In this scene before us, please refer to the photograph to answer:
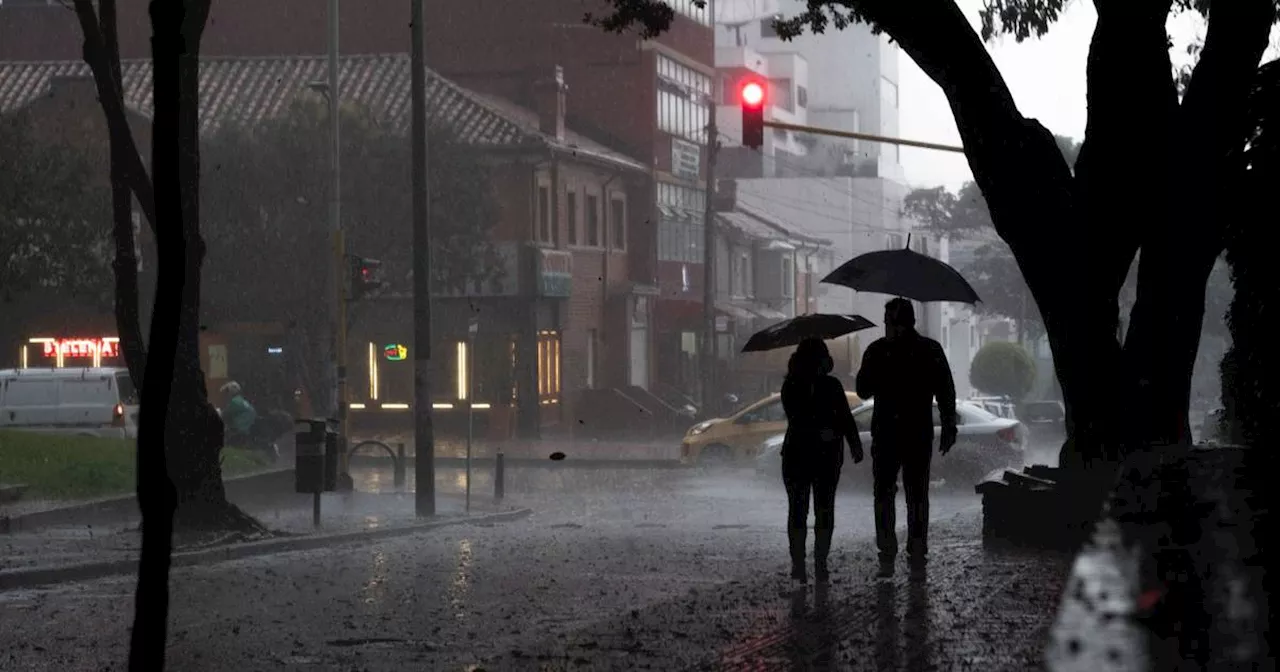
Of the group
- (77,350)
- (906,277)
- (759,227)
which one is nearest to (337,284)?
(906,277)

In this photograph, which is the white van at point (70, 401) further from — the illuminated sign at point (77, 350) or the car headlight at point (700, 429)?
the illuminated sign at point (77, 350)

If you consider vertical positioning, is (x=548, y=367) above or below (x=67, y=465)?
above

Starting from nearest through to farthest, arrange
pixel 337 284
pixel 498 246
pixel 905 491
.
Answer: pixel 905 491 < pixel 337 284 < pixel 498 246

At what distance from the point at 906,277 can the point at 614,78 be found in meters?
44.7

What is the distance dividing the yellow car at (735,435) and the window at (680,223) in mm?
24331

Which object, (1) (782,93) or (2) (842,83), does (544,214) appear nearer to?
(1) (782,93)

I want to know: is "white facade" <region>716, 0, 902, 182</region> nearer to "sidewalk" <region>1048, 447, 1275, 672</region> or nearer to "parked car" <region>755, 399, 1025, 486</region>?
"parked car" <region>755, 399, 1025, 486</region>

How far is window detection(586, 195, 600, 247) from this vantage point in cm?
5678

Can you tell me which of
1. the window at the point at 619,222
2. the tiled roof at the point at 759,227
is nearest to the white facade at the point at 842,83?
the tiled roof at the point at 759,227

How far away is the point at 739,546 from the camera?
20.4m

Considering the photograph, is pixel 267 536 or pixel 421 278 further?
pixel 421 278

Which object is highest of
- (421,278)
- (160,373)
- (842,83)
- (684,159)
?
(842,83)

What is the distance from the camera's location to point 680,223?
62.2 m

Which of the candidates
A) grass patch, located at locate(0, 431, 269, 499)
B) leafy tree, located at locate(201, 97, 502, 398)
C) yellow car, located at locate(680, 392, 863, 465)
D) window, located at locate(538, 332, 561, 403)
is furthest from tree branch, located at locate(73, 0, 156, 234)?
window, located at locate(538, 332, 561, 403)
